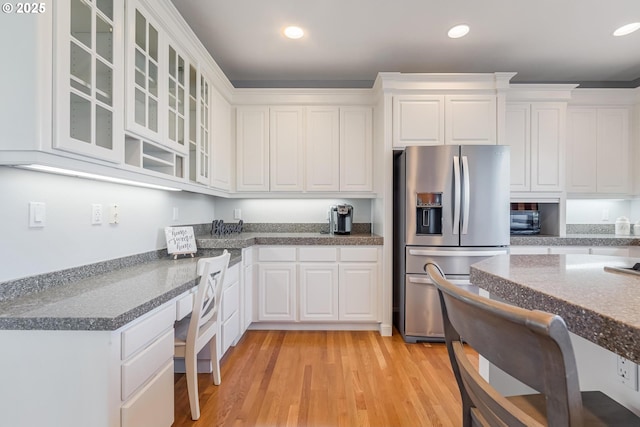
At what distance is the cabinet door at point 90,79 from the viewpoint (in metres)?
1.13

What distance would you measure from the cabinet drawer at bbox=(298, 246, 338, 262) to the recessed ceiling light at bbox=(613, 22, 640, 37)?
3069 millimetres

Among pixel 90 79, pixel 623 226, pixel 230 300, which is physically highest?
pixel 90 79

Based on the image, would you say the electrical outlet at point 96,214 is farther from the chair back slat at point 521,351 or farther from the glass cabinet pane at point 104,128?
the chair back slat at point 521,351

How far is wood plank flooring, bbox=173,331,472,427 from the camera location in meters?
1.75

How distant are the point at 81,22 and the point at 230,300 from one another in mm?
1879

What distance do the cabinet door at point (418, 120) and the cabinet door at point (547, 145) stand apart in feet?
3.44

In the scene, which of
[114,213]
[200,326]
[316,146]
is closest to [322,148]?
[316,146]

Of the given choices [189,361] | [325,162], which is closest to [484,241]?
[325,162]

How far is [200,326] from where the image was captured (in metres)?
1.82

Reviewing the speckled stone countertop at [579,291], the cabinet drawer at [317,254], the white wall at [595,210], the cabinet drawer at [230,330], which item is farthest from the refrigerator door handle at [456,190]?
the cabinet drawer at [230,330]

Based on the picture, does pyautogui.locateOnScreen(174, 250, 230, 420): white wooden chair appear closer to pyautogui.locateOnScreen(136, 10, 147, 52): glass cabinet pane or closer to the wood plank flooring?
the wood plank flooring

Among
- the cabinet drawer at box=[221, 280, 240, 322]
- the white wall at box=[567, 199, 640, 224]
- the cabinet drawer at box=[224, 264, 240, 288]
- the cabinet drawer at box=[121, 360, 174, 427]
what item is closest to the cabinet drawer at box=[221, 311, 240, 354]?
the cabinet drawer at box=[221, 280, 240, 322]

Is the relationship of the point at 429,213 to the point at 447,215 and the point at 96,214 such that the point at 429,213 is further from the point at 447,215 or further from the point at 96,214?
the point at 96,214

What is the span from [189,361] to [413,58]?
10.5 ft
